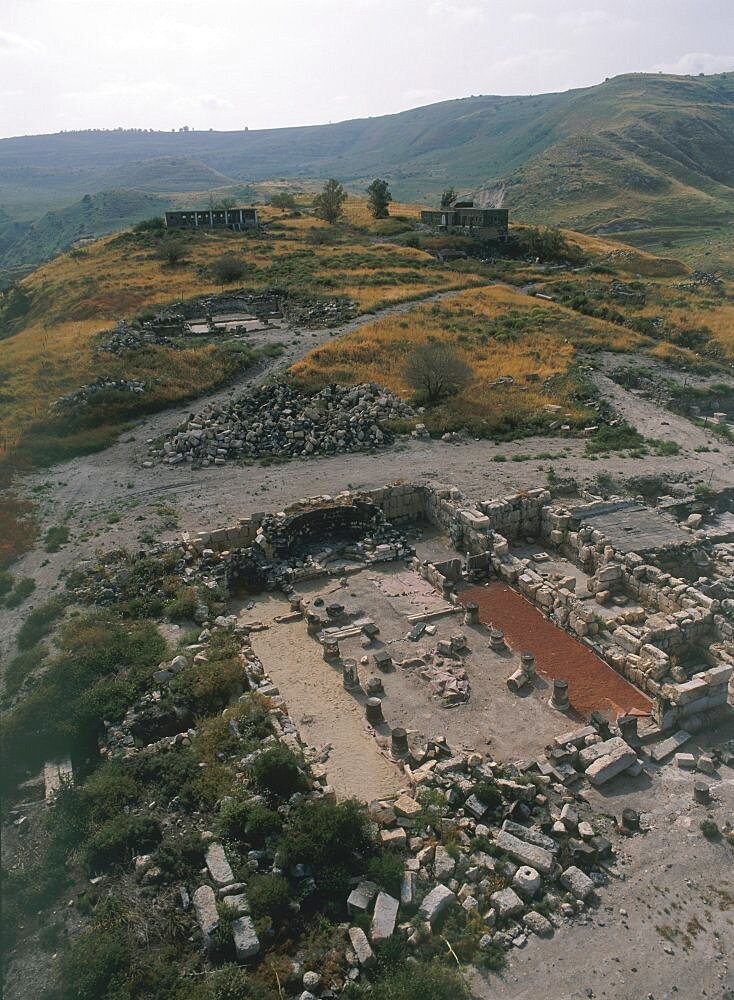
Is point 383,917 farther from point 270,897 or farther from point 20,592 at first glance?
point 20,592

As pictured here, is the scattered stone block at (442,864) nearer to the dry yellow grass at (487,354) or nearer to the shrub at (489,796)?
the shrub at (489,796)

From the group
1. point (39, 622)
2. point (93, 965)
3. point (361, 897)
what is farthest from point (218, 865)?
point (39, 622)

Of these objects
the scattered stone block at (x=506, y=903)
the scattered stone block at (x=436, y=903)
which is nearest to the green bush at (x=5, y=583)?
the scattered stone block at (x=436, y=903)

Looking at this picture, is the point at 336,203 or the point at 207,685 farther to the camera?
the point at 336,203

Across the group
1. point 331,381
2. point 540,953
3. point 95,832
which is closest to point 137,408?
point 331,381

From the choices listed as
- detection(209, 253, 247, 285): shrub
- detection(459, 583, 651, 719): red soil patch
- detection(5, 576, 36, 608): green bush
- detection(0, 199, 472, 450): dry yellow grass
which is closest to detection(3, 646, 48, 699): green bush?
detection(5, 576, 36, 608): green bush

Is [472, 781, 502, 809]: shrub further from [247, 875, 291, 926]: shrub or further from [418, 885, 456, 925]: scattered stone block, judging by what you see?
[247, 875, 291, 926]: shrub

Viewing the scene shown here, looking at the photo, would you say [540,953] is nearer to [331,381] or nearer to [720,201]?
[331,381]
